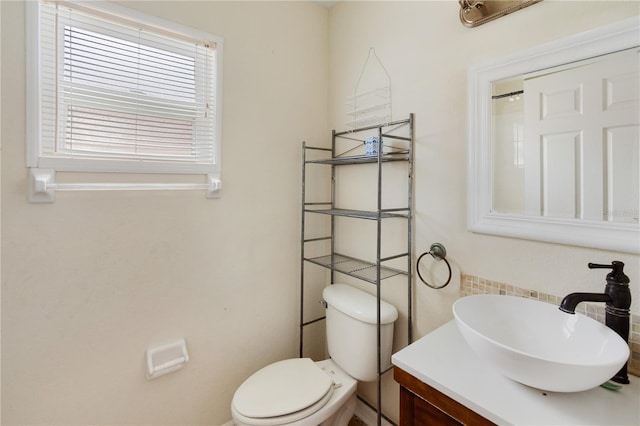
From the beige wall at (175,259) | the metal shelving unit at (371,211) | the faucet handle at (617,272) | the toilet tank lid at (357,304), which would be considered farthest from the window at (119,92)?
the faucet handle at (617,272)


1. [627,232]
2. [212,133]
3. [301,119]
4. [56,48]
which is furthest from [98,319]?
[627,232]

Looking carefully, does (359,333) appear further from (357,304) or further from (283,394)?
(283,394)

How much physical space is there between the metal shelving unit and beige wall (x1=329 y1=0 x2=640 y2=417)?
0.06m

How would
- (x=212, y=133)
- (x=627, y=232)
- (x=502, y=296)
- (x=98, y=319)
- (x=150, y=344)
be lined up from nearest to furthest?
(x=627, y=232) → (x=502, y=296) → (x=98, y=319) → (x=150, y=344) → (x=212, y=133)

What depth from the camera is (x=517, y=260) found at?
1.10 meters

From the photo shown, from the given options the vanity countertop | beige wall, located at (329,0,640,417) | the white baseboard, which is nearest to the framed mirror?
beige wall, located at (329,0,640,417)

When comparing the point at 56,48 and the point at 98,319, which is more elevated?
the point at 56,48

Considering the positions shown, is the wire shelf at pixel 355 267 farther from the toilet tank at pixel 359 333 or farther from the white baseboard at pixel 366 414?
the white baseboard at pixel 366 414

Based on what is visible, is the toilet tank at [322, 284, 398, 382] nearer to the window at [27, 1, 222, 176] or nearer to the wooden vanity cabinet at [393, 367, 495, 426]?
the wooden vanity cabinet at [393, 367, 495, 426]

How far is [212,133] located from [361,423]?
1819mm

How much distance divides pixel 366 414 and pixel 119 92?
2082 millimetres

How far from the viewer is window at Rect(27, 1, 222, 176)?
3.70 feet

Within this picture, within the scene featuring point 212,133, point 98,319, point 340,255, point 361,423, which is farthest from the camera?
point 340,255

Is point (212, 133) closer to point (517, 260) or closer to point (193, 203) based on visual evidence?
point (193, 203)
